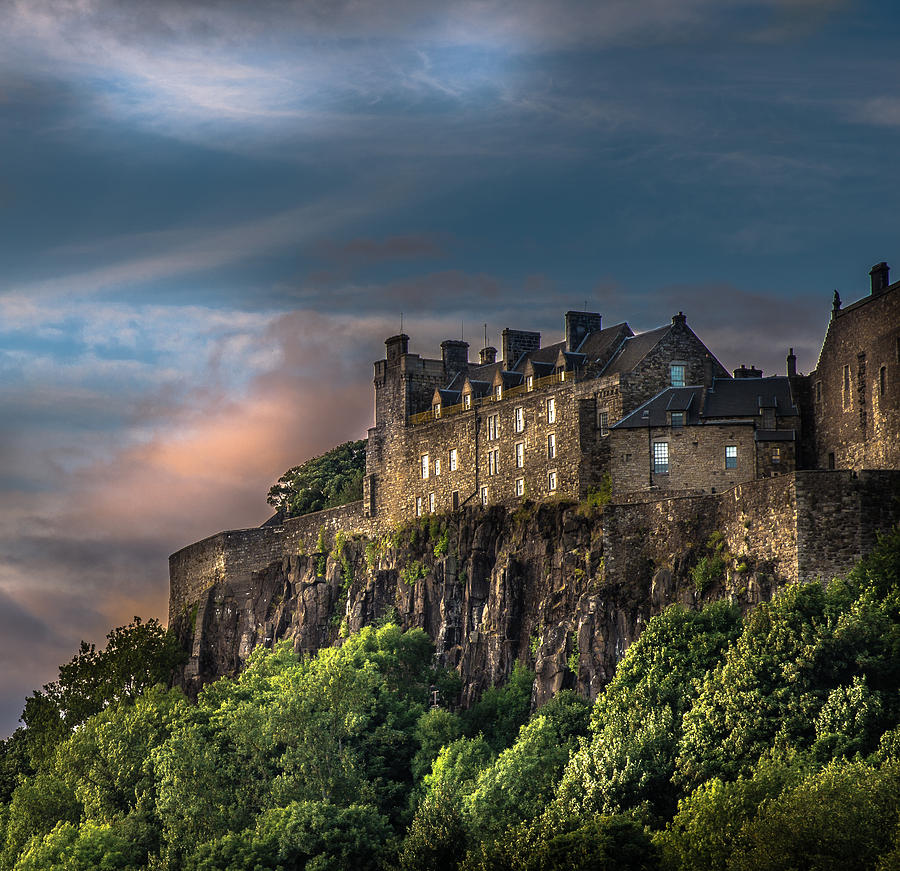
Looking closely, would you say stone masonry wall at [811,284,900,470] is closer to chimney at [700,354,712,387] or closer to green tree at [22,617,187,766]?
chimney at [700,354,712,387]

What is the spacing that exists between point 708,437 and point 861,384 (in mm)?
8512

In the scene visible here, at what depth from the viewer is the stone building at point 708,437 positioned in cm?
8888

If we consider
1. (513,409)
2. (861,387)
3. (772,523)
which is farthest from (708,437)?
(513,409)

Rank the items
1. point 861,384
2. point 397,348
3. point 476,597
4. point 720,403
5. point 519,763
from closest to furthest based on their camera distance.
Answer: point 519,763 → point 861,384 → point 720,403 → point 476,597 → point 397,348

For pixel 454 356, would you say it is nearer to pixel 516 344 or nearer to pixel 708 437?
pixel 516 344

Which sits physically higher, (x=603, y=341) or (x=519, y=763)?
(x=603, y=341)

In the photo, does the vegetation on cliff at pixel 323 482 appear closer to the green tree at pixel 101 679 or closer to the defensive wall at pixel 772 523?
the green tree at pixel 101 679

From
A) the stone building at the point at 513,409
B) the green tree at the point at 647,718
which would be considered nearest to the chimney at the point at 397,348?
the stone building at the point at 513,409

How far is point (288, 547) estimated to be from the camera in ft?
388

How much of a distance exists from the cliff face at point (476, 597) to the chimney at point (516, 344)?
10438 millimetres

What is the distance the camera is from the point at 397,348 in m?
112

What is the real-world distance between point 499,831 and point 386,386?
146 ft

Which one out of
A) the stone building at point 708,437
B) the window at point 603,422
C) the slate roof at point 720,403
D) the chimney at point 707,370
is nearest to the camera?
the stone building at point 708,437

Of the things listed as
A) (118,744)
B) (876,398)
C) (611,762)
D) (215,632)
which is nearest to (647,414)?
(876,398)
